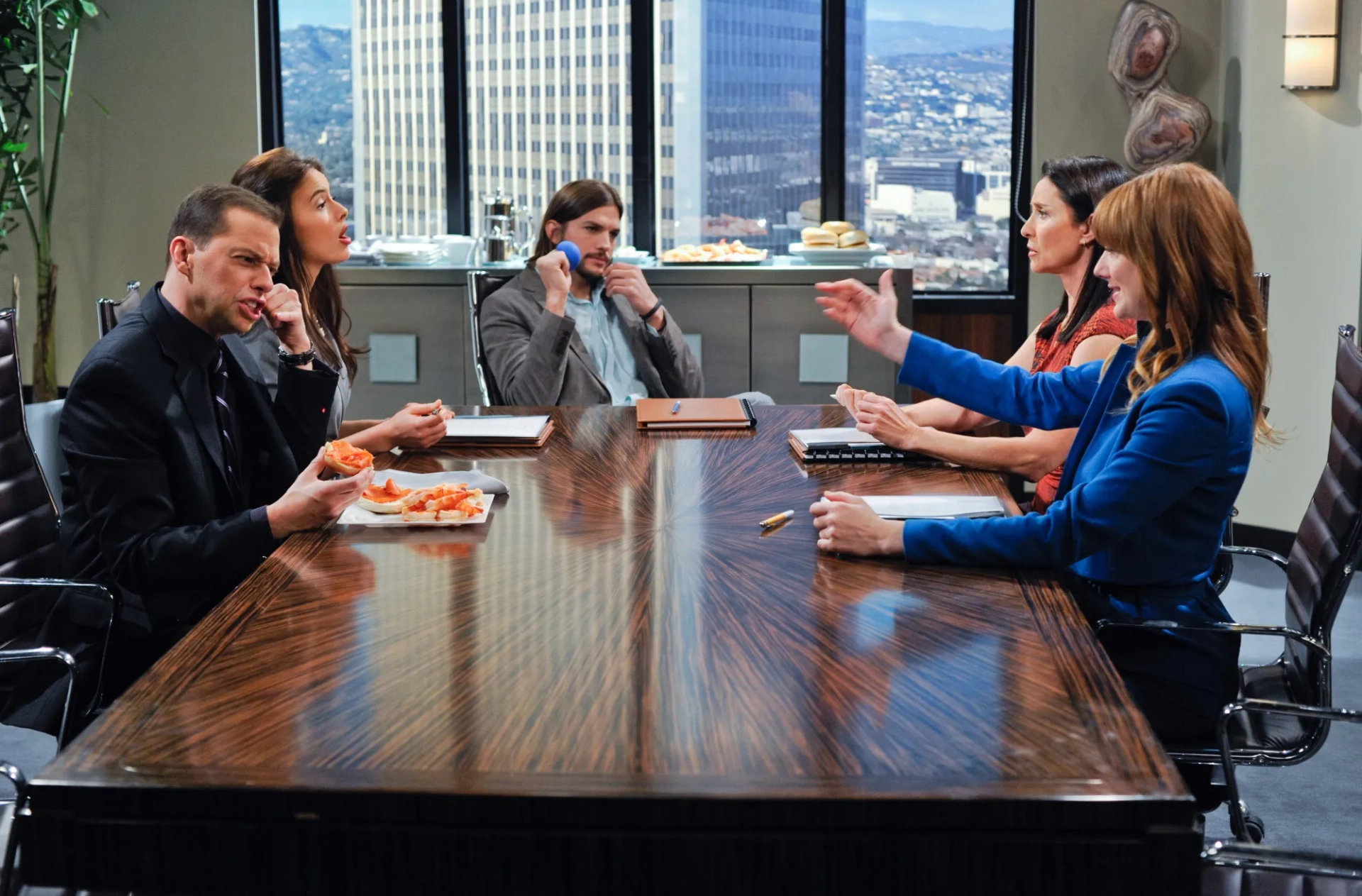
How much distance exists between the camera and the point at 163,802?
1.25 metres

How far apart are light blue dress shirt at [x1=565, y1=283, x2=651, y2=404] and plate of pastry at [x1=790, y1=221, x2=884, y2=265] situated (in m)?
1.60

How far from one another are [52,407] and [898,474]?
5.67 ft

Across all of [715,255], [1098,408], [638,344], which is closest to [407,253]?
[715,255]

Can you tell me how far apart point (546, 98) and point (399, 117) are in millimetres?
653

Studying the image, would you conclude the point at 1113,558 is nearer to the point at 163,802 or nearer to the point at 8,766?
the point at 163,802

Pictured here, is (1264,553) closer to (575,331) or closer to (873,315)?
(873,315)

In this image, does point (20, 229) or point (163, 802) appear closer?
point (163, 802)

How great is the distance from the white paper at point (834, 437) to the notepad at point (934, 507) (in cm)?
47

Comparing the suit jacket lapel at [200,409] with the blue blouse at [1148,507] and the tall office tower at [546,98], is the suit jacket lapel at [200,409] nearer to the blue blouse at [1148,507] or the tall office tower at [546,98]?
the blue blouse at [1148,507]

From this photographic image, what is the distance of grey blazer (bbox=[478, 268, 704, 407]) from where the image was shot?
12.8 feet

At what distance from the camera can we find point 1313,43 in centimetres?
465

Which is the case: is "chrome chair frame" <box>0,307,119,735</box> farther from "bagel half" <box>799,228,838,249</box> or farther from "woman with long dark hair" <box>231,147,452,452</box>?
"bagel half" <box>799,228,838,249</box>

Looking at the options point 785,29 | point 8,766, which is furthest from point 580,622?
point 785,29

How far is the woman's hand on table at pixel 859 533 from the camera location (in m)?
2.02
